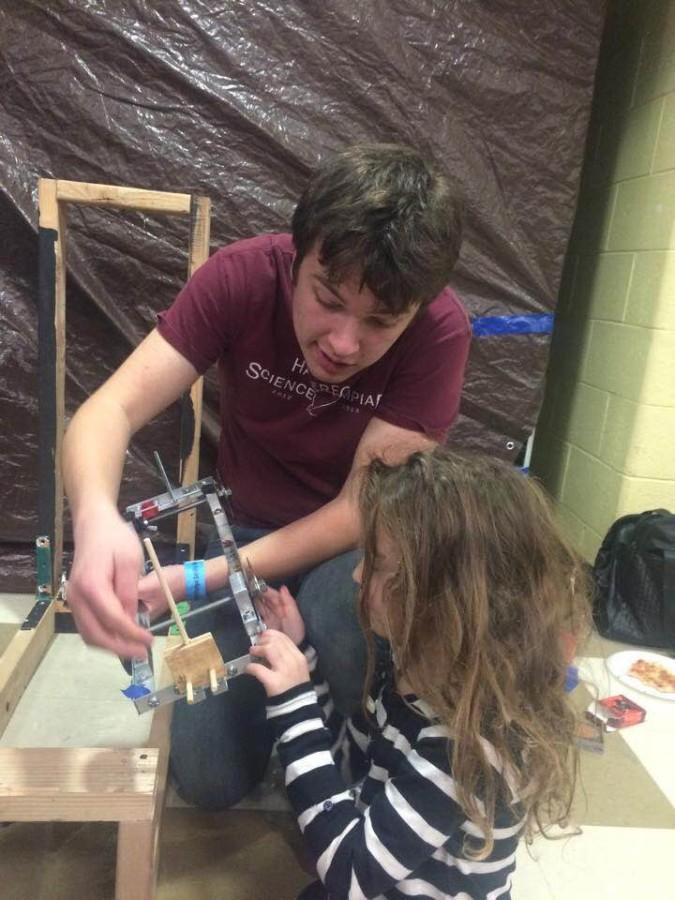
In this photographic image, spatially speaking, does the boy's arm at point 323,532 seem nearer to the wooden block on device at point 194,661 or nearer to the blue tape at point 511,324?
the wooden block on device at point 194,661

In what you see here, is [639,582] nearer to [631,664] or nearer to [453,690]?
[631,664]

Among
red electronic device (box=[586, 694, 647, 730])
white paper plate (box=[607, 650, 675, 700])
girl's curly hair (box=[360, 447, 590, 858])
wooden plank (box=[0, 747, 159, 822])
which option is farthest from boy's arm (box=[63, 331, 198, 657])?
white paper plate (box=[607, 650, 675, 700])

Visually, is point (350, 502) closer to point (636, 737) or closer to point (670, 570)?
point (636, 737)

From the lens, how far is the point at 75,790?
2.10ft

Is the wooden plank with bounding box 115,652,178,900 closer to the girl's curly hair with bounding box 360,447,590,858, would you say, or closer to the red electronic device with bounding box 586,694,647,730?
the girl's curly hair with bounding box 360,447,590,858

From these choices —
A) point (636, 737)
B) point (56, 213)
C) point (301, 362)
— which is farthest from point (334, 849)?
point (56, 213)

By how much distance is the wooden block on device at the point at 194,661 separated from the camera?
62 cm

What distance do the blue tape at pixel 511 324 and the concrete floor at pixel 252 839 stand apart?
0.80 m

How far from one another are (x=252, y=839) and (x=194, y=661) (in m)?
0.43

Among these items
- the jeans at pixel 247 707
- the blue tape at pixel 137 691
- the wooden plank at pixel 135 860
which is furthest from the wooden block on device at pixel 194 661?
the jeans at pixel 247 707

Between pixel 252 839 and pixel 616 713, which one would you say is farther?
pixel 616 713

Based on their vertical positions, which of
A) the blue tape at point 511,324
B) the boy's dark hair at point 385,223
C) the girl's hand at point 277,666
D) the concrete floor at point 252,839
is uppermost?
the boy's dark hair at point 385,223

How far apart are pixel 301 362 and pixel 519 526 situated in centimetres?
43

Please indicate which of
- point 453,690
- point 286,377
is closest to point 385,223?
point 286,377
